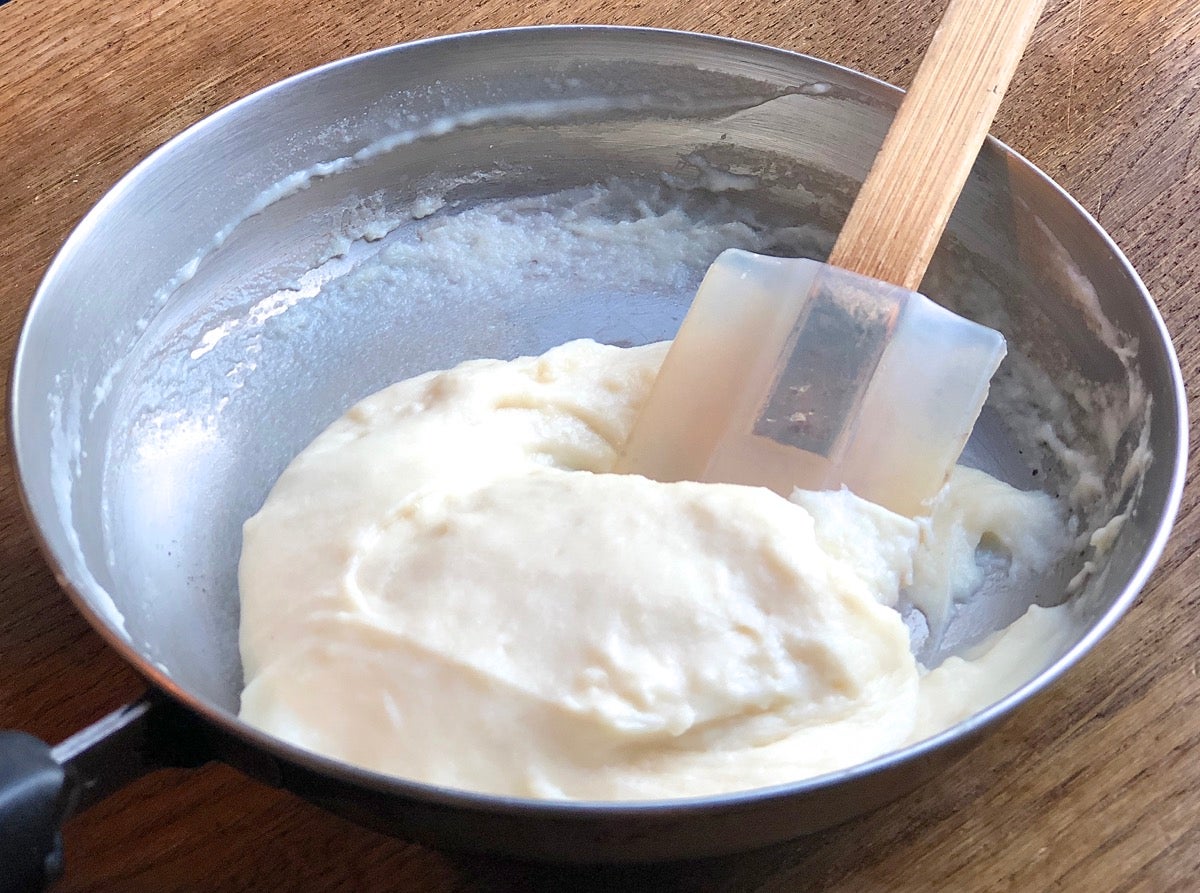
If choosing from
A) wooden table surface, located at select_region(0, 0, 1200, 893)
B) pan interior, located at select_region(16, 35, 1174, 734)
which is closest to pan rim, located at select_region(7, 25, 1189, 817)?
pan interior, located at select_region(16, 35, 1174, 734)

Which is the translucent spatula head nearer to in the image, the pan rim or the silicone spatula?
the silicone spatula

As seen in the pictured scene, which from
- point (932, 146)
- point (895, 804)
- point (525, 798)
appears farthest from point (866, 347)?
point (525, 798)

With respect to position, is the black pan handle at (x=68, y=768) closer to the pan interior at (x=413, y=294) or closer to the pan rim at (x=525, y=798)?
the pan rim at (x=525, y=798)

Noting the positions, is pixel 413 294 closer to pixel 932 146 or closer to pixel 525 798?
pixel 932 146

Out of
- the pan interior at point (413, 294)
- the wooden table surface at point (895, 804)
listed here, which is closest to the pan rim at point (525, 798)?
the pan interior at point (413, 294)

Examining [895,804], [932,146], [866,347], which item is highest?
[932,146]

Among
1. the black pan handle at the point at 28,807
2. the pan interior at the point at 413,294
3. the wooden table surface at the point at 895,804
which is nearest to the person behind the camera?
the black pan handle at the point at 28,807
